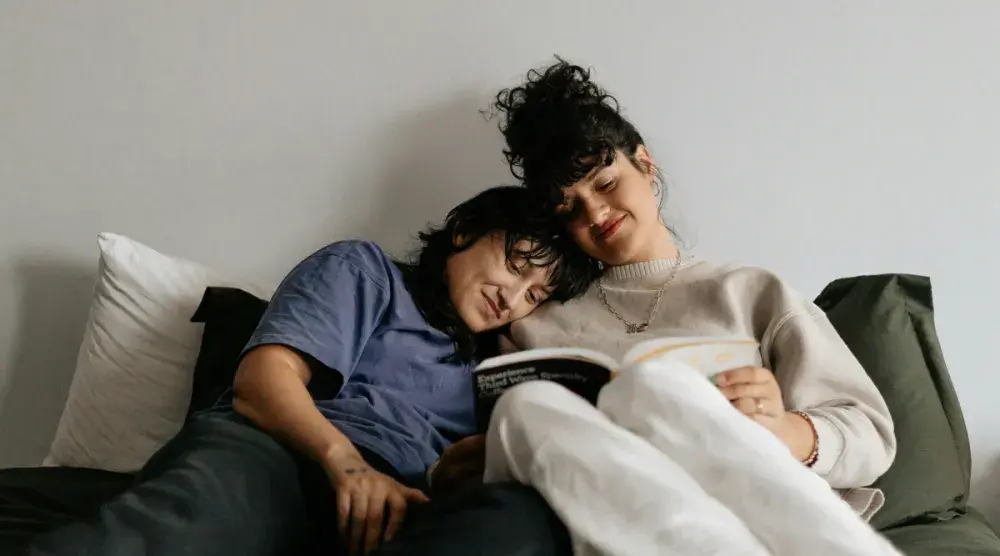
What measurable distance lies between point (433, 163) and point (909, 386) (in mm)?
850

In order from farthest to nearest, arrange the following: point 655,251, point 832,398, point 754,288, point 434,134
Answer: point 434,134 < point 655,251 < point 754,288 < point 832,398

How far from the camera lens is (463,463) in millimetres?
918

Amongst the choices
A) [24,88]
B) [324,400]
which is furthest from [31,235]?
[324,400]

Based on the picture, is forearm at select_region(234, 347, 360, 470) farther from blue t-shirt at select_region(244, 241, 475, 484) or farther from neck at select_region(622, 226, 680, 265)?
neck at select_region(622, 226, 680, 265)

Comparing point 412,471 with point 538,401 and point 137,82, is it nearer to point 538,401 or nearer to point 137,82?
point 538,401

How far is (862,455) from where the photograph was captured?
0.95m

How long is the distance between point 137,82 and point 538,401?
1.11 metres

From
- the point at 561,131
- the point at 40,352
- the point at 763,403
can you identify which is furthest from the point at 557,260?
the point at 40,352

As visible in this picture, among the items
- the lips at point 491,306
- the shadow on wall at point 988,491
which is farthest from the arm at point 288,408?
the shadow on wall at point 988,491

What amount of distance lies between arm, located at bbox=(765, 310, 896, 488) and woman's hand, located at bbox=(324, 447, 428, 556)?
0.48 m

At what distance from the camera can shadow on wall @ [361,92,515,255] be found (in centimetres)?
142

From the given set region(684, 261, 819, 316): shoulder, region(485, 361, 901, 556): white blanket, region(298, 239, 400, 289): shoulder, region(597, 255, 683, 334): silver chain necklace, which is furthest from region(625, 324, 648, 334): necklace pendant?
region(485, 361, 901, 556): white blanket

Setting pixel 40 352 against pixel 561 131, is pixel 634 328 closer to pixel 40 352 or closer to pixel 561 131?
pixel 561 131

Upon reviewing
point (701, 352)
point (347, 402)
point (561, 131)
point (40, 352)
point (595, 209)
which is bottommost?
point (40, 352)
